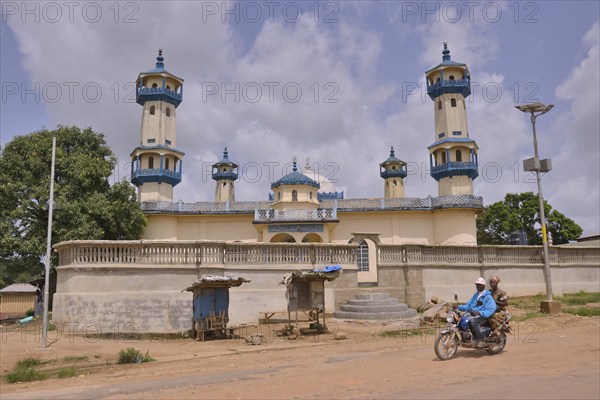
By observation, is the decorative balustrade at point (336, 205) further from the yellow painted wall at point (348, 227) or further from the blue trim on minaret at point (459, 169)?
the blue trim on minaret at point (459, 169)

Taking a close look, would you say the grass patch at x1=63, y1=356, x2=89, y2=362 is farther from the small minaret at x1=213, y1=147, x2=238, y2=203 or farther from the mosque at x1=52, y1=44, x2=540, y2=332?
the small minaret at x1=213, y1=147, x2=238, y2=203

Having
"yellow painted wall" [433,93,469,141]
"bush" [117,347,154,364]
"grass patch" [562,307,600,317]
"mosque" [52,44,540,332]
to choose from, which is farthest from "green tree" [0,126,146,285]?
"yellow painted wall" [433,93,469,141]

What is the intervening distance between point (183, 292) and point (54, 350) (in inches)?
167

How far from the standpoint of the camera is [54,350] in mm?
11883

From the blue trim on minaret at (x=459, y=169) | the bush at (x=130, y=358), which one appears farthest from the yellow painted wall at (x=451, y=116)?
the bush at (x=130, y=358)

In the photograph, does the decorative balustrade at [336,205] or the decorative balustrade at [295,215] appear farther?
the decorative balustrade at [336,205]

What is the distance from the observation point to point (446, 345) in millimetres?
9070

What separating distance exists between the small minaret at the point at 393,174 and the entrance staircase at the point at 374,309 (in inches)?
1303

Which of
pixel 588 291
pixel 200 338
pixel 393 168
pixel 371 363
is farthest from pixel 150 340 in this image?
pixel 393 168

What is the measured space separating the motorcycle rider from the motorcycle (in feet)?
0.23

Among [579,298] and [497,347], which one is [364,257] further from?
[497,347]

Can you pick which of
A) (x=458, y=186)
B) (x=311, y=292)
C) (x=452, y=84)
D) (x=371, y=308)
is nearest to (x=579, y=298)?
(x=371, y=308)

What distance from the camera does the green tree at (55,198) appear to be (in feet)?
72.5

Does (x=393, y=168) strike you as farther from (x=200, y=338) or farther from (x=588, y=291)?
(x=200, y=338)
